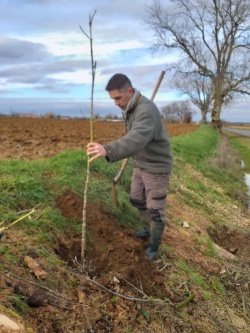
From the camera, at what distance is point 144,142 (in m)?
3.87

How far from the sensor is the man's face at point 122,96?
4.07m

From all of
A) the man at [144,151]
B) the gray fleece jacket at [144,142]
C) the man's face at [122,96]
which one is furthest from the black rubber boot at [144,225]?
the man's face at [122,96]

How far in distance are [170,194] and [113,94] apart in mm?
4941

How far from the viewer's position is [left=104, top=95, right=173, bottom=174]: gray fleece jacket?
3682 millimetres

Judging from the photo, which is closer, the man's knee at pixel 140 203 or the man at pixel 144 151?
the man at pixel 144 151

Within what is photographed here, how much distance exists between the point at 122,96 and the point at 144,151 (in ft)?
2.21

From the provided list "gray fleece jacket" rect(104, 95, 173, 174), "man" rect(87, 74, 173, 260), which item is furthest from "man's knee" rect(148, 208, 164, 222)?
"gray fleece jacket" rect(104, 95, 173, 174)

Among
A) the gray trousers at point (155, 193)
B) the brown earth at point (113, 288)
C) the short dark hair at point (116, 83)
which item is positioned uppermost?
the short dark hair at point (116, 83)

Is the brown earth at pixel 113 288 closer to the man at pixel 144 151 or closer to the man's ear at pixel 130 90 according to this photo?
the man at pixel 144 151

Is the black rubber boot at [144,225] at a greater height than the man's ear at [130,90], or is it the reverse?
the man's ear at [130,90]

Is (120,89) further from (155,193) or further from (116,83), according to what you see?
(155,193)

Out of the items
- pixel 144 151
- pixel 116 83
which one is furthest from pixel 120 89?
pixel 144 151

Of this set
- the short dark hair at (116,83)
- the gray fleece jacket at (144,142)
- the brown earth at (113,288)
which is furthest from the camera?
the short dark hair at (116,83)

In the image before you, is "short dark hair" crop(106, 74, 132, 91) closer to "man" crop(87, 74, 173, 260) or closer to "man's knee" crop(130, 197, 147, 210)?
"man" crop(87, 74, 173, 260)
